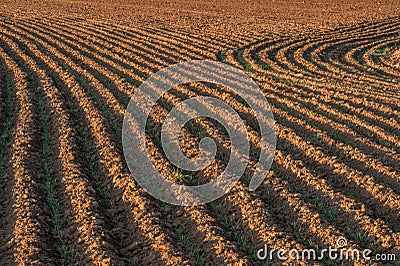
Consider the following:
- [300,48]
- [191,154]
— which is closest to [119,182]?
[191,154]

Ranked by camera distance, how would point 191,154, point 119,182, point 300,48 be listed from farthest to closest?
point 300,48 → point 191,154 → point 119,182

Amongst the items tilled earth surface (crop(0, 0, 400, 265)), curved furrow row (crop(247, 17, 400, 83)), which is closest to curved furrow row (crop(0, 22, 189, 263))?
tilled earth surface (crop(0, 0, 400, 265))

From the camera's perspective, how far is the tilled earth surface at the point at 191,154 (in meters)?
6.01

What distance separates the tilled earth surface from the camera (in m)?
6.01

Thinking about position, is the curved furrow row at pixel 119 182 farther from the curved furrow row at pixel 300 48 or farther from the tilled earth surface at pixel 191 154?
the curved furrow row at pixel 300 48

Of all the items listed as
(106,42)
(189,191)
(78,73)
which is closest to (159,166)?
(189,191)

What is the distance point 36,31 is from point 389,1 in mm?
21383

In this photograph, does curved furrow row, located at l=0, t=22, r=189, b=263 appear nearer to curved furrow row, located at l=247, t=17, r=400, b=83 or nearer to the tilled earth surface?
the tilled earth surface

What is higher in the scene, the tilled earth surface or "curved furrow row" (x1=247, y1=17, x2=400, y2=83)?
the tilled earth surface

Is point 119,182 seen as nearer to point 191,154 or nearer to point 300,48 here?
point 191,154

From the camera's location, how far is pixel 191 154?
8.34m

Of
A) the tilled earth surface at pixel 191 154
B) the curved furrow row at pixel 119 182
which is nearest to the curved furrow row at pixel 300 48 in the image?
the tilled earth surface at pixel 191 154

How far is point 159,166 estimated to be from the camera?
7.91 m

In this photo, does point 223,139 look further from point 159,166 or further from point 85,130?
point 85,130
